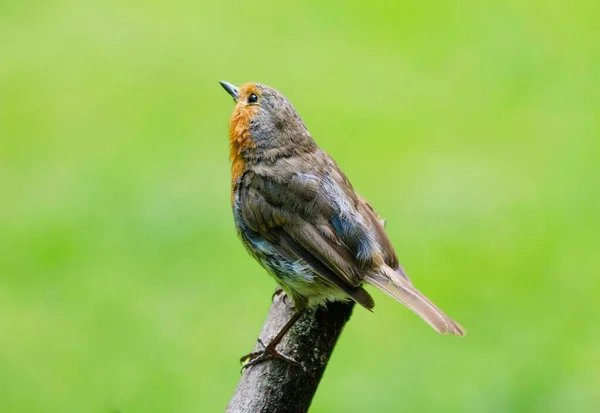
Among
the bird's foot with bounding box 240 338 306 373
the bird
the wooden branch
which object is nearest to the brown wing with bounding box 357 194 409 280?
the bird

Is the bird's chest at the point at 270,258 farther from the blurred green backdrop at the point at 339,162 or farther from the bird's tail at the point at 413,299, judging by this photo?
the blurred green backdrop at the point at 339,162

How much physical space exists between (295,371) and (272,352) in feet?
0.58

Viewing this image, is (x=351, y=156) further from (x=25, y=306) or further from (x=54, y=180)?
(x=25, y=306)

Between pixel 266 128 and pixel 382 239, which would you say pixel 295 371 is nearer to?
pixel 382 239

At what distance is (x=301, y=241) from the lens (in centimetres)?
450

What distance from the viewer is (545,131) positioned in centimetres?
883

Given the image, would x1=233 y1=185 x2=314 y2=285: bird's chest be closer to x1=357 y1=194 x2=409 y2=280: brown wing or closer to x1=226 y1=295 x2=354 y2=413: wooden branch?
x1=226 y1=295 x2=354 y2=413: wooden branch

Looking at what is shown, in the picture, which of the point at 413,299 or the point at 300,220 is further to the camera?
the point at 300,220

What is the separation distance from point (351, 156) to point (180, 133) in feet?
4.79

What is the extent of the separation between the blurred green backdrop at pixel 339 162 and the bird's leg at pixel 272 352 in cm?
206

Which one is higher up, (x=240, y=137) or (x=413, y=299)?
(x=240, y=137)

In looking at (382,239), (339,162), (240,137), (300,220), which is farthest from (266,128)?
(339,162)

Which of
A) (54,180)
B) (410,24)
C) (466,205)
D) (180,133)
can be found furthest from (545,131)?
(54,180)

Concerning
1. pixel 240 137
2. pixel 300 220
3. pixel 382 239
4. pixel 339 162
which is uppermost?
pixel 339 162
